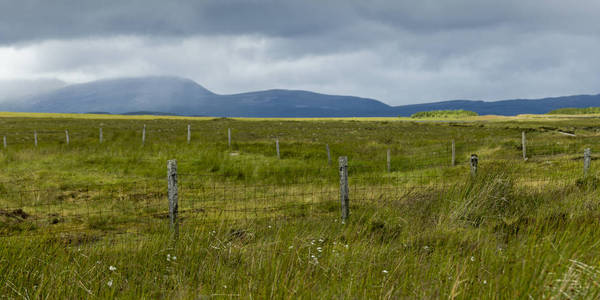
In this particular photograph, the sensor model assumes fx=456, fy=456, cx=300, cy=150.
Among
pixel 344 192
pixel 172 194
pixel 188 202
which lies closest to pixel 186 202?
pixel 188 202

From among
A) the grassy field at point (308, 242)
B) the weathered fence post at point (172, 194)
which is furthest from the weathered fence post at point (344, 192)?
the weathered fence post at point (172, 194)

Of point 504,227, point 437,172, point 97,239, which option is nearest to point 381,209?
point 504,227

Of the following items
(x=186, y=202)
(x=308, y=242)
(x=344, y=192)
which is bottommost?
(x=186, y=202)

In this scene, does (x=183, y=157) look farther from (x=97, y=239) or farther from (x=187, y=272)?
(x=187, y=272)

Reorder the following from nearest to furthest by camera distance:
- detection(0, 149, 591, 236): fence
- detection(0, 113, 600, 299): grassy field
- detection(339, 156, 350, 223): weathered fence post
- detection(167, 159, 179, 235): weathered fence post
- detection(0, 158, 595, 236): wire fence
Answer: detection(0, 113, 600, 299): grassy field < detection(167, 159, 179, 235): weathered fence post < detection(339, 156, 350, 223): weathered fence post < detection(0, 149, 591, 236): fence < detection(0, 158, 595, 236): wire fence

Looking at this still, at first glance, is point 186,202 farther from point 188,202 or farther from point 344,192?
point 344,192

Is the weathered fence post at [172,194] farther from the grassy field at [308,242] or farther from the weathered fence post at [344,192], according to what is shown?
the weathered fence post at [344,192]

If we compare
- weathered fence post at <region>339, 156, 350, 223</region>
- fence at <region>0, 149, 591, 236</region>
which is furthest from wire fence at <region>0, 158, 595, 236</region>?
weathered fence post at <region>339, 156, 350, 223</region>

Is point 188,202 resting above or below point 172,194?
below

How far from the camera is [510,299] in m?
3.03

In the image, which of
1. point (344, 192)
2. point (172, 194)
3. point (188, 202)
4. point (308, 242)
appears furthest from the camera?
point (188, 202)

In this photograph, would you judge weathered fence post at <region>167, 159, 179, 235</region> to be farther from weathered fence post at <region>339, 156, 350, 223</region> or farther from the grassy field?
weathered fence post at <region>339, 156, 350, 223</region>

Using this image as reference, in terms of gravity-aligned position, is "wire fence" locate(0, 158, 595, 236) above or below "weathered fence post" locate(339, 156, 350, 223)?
below

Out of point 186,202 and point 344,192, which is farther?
point 186,202
